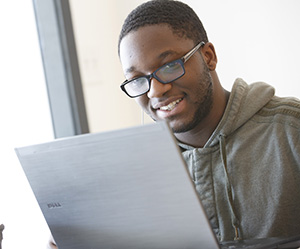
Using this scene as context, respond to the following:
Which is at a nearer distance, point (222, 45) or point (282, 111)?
point (282, 111)

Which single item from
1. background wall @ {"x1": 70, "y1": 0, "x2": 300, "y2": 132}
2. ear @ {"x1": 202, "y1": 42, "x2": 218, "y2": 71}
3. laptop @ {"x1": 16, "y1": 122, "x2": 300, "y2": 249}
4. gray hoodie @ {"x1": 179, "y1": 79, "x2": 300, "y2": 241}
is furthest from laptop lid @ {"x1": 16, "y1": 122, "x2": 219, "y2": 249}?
background wall @ {"x1": 70, "y1": 0, "x2": 300, "y2": 132}

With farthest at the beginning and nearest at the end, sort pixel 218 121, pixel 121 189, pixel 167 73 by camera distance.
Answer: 1. pixel 218 121
2. pixel 167 73
3. pixel 121 189

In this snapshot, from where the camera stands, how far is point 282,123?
1.04 m

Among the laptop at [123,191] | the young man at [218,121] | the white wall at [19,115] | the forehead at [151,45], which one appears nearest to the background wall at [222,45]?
the white wall at [19,115]

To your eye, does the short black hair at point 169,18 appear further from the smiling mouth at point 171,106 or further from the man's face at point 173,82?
the smiling mouth at point 171,106

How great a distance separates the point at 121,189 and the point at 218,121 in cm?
48

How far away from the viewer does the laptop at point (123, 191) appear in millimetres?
665

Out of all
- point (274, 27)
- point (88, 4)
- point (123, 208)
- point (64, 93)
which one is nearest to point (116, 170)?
point (123, 208)

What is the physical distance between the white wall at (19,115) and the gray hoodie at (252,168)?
3.19 ft

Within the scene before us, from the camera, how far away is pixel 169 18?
1.06m

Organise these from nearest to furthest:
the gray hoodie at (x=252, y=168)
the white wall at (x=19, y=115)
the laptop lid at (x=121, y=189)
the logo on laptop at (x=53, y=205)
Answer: the laptop lid at (x=121, y=189) < the logo on laptop at (x=53, y=205) < the gray hoodie at (x=252, y=168) < the white wall at (x=19, y=115)

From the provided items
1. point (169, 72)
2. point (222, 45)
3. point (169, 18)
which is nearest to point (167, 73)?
point (169, 72)

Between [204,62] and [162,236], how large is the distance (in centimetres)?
49

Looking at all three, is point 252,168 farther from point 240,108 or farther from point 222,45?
point 222,45
